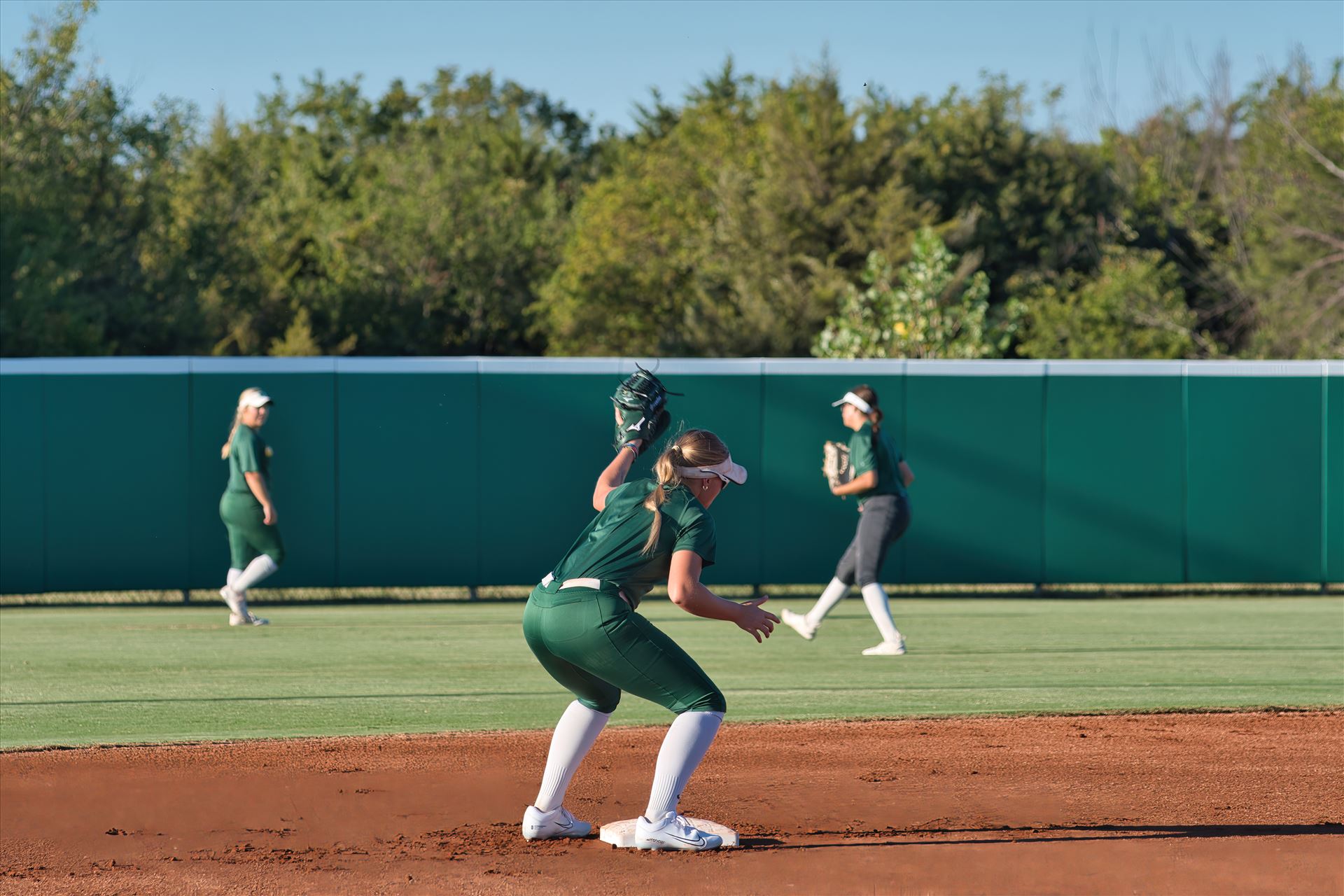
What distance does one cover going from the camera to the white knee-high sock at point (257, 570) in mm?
12672

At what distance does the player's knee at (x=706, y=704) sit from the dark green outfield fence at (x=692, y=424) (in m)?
9.76

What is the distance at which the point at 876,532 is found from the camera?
1091 centimetres

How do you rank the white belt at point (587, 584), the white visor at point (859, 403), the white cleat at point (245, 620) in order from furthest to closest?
the white cleat at point (245, 620), the white visor at point (859, 403), the white belt at point (587, 584)

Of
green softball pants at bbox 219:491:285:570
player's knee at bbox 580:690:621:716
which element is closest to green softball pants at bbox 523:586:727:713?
player's knee at bbox 580:690:621:716

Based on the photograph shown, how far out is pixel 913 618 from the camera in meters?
14.2

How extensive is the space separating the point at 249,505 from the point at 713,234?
112ft

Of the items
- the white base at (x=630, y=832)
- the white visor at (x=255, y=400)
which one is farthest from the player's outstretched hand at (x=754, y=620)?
Answer: the white visor at (x=255, y=400)

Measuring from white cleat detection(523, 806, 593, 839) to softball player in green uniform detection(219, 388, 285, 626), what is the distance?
706cm

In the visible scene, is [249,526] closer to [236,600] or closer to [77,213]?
[236,600]

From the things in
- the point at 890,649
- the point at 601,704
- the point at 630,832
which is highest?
the point at 601,704

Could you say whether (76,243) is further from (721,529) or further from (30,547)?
(721,529)

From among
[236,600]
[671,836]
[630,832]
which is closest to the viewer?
[671,836]

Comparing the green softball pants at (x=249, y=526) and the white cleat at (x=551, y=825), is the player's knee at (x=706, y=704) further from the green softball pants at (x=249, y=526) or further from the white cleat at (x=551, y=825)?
the green softball pants at (x=249, y=526)

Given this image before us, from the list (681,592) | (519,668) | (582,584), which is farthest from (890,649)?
(681,592)
